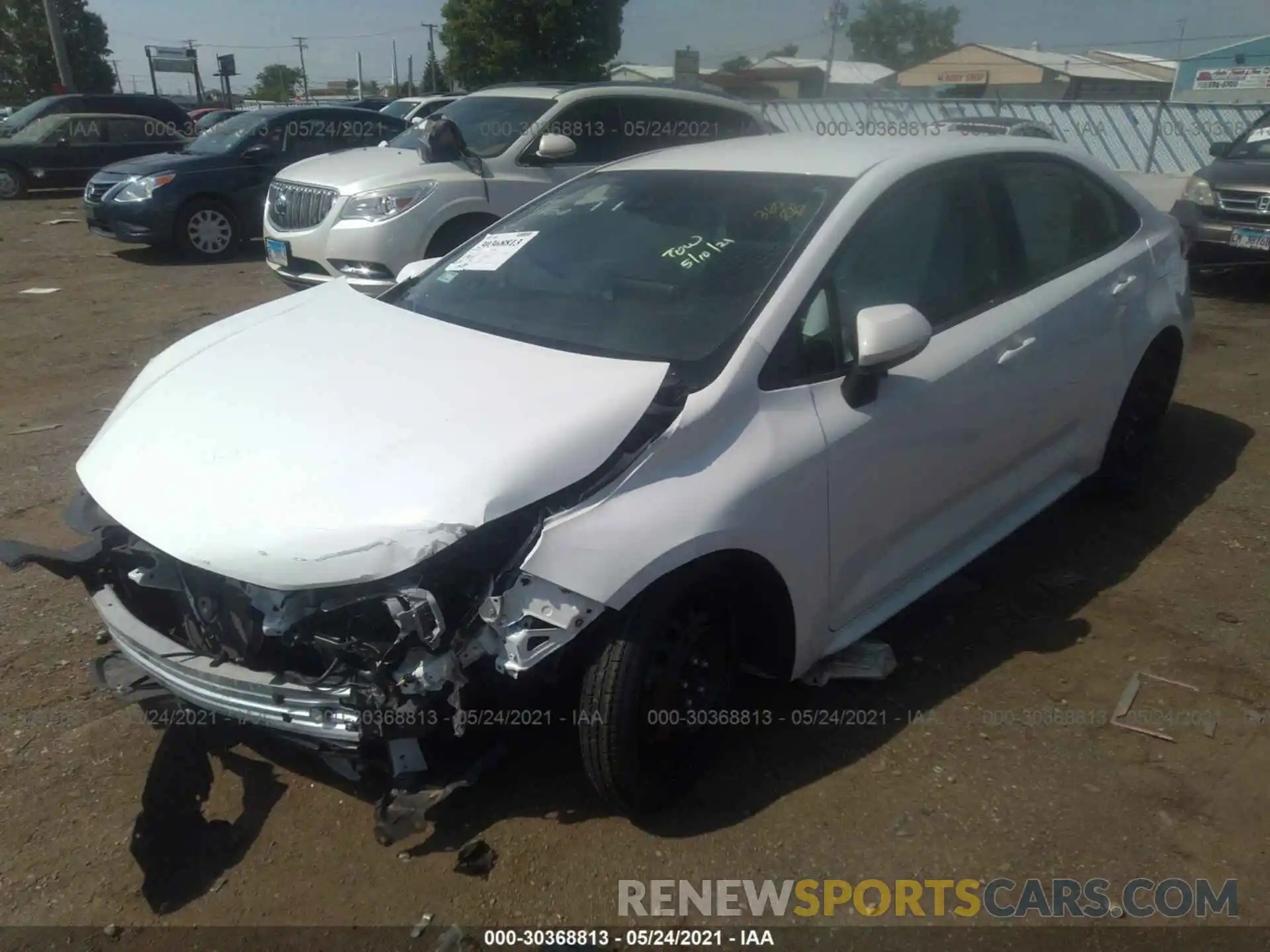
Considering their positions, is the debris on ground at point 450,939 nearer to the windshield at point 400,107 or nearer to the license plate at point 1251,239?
the license plate at point 1251,239

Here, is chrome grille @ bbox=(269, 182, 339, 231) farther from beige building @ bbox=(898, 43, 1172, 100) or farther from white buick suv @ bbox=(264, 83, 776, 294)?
beige building @ bbox=(898, 43, 1172, 100)

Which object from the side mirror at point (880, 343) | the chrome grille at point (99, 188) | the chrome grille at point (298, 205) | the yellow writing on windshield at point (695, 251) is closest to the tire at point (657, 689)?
the side mirror at point (880, 343)

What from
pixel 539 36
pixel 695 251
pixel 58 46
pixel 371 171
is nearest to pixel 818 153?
pixel 695 251

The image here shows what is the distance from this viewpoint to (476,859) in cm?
249

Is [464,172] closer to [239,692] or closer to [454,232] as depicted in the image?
[454,232]

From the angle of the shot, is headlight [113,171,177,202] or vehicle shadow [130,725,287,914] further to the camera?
headlight [113,171,177,202]

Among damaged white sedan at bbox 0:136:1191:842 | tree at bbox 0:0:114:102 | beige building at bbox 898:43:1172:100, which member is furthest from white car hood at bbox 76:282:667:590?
beige building at bbox 898:43:1172:100

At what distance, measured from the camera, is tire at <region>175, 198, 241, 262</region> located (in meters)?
10.6

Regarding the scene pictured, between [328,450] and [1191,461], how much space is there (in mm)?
4467

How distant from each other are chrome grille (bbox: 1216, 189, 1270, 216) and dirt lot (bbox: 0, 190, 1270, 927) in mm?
6093

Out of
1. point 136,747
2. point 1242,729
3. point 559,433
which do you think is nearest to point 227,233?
point 136,747

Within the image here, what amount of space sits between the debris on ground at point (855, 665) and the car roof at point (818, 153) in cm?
152

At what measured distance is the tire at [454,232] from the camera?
24.2 feet

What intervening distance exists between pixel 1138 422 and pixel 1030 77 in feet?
191
